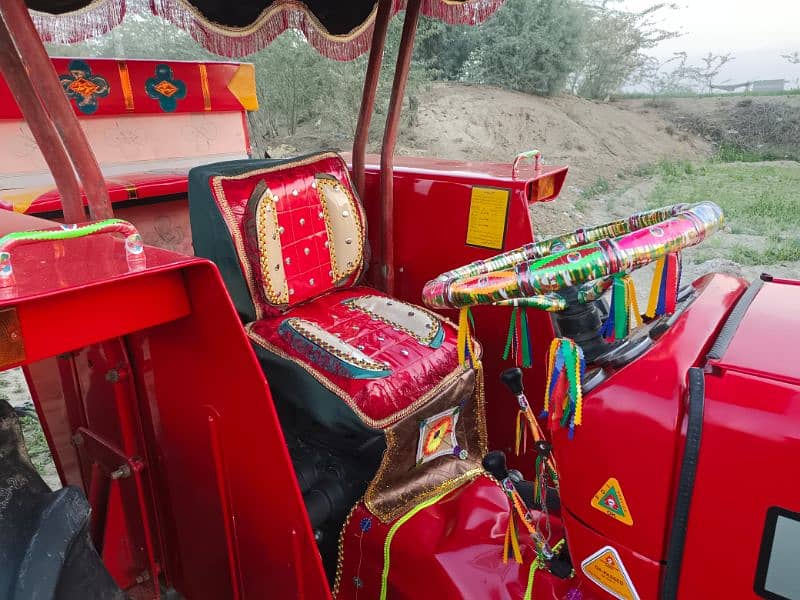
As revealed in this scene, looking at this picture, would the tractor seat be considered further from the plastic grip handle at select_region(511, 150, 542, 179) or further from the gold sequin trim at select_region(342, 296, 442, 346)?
the plastic grip handle at select_region(511, 150, 542, 179)

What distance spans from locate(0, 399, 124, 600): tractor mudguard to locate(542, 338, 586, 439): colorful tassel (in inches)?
29.4

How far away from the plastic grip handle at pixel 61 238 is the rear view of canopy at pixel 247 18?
1.18 metres

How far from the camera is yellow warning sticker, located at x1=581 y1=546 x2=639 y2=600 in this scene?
0.91 m

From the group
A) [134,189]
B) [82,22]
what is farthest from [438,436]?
[82,22]

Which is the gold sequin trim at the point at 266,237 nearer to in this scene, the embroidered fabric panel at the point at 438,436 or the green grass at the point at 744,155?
the embroidered fabric panel at the point at 438,436

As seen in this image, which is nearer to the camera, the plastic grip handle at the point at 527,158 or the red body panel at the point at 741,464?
the red body panel at the point at 741,464

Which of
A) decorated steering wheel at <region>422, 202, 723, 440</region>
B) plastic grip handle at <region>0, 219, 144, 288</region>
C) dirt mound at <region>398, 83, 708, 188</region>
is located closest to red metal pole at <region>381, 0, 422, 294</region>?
decorated steering wheel at <region>422, 202, 723, 440</region>

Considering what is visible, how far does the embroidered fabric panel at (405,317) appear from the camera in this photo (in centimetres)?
169

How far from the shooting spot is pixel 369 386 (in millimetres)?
1473

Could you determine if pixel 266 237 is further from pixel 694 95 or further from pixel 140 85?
pixel 694 95

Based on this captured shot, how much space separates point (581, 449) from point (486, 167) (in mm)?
1406

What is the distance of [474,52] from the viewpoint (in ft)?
40.5

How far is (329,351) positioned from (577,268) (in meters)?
0.89

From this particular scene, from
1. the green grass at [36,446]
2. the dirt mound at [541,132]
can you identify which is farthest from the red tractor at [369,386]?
the dirt mound at [541,132]
